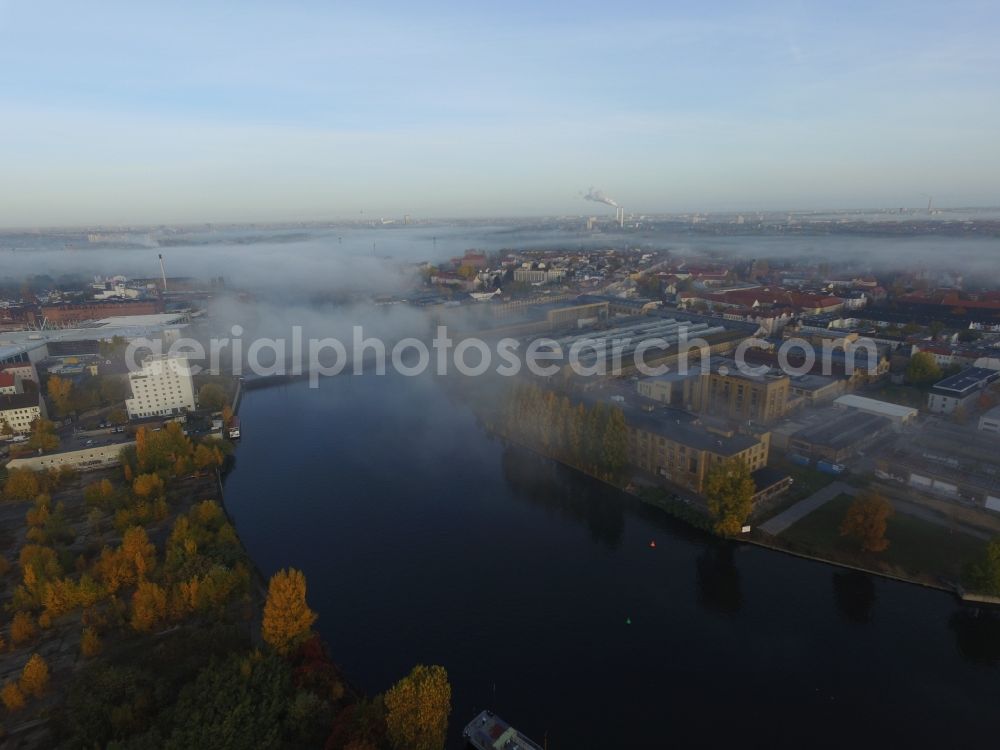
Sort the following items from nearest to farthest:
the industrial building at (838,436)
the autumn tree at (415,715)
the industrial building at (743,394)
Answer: the autumn tree at (415,715) → the industrial building at (838,436) → the industrial building at (743,394)

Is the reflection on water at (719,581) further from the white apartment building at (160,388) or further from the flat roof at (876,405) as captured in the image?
the white apartment building at (160,388)

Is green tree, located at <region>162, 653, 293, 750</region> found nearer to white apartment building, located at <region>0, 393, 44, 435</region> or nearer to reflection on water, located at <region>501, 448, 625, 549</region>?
reflection on water, located at <region>501, 448, 625, 549</region>

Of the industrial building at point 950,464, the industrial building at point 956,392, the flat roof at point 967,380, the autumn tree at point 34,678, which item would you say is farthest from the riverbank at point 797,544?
the autumn tree at point 34,678

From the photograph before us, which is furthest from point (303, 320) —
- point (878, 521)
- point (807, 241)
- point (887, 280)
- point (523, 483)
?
point (807, 241)

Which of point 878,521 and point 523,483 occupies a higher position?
point 878,521

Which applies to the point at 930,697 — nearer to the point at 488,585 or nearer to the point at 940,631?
the point at 940,631

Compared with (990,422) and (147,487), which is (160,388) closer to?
(147,487)
